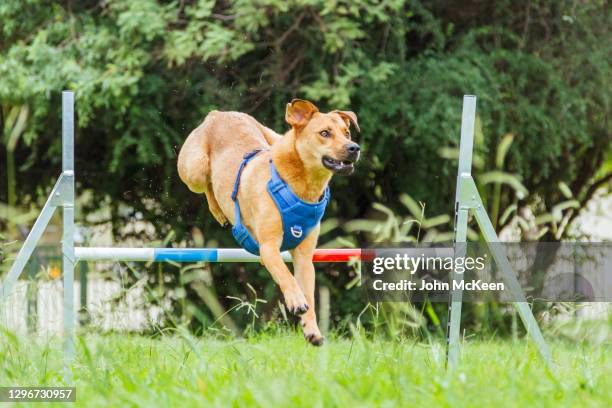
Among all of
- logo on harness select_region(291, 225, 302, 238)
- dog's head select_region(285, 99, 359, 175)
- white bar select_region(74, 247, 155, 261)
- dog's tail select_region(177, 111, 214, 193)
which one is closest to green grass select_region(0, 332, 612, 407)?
white bar select_region(74, 247, 155, 261)

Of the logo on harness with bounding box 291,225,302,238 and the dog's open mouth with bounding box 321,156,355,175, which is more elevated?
the dog's open mouth with bounding box 321,156,355,175

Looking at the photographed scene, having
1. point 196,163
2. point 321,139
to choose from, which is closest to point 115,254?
point 196,163

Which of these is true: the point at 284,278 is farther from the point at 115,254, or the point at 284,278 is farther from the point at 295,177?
the point at 115,254

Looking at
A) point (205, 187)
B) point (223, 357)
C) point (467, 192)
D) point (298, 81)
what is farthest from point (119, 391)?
point (298, 81)

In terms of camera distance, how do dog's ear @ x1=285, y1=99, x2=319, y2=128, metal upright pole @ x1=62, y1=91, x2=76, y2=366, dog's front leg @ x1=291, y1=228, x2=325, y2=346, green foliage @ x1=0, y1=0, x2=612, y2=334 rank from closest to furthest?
dog's ear @ x1=285, y1=99, x2=319, y2=128
dog's front leg @ x1=291, y1=228, x2=325, y2=346
metal upright pole @ x1=62, y1=91, x2=76, y2=366
green foliage @ x1=0, y1=0, x2=612, y2=334

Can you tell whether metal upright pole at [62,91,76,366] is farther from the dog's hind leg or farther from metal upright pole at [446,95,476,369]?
metal upright pole at [446,95,476,369]

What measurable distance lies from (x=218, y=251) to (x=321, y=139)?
3.10 ft

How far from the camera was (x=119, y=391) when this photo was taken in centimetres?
321

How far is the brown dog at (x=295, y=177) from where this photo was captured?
3547 millimetres

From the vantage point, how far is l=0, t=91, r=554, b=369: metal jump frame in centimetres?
388

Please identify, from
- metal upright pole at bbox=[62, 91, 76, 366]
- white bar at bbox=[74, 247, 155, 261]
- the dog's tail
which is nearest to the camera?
metal upright pole at bbox=[62, 91, 76, 366]

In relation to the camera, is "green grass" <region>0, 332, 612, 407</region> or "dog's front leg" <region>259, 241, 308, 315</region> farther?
"dog's front leg" <region>259, 241, 308, 315</region>

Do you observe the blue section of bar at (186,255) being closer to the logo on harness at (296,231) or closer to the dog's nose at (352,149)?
the logo on harness at (296,231)

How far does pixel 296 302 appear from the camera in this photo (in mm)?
3512
